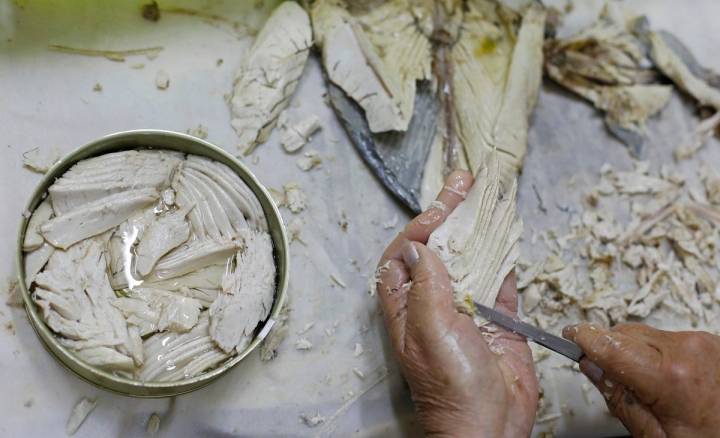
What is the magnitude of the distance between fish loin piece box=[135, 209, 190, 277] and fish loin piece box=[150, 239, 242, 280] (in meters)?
0.02

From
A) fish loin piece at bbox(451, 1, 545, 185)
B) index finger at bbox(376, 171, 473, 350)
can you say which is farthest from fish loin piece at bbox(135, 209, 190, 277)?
fish loin piece at bbox(451, 1, 545, 185)

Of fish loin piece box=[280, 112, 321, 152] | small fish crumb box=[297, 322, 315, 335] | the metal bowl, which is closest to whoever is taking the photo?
the metal bowl

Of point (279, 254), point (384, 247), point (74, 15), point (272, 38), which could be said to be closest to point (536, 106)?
point (384, 247)

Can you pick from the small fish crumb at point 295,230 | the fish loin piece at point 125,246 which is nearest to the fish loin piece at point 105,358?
the fish loin piece at point 125,246

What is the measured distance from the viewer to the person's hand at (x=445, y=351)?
135 centimetres

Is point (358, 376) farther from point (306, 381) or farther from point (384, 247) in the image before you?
point (384, 247)

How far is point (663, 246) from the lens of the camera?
192cm

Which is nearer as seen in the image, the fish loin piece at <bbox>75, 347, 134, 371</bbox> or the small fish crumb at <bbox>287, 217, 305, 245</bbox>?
the fish loin piece at <bbox>75, 347, 134, 371</bbox>

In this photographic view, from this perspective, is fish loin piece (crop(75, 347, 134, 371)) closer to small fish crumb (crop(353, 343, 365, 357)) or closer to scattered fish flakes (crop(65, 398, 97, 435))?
scattered fish flakes (crop(65, 398, 97, 435))

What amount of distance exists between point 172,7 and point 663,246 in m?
1.48

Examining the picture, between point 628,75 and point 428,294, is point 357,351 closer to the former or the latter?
point 428,294

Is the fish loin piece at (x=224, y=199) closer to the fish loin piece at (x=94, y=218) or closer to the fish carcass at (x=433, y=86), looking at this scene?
the fish loin piece at (x=94, y=218)

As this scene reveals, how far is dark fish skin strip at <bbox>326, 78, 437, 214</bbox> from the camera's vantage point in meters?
1.74

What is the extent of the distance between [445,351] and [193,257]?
0.56 meters
